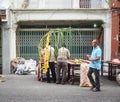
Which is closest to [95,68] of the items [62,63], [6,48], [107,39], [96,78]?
[96,78]

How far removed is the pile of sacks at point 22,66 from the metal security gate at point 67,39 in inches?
34.2

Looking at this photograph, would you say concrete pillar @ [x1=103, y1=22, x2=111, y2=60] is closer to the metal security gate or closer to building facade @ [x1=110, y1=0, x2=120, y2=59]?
building facade @ [x1=110, y1=0, x2=120, y2=59]

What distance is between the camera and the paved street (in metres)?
11.0

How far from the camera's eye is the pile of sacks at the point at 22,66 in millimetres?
18766

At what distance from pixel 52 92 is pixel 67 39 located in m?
7.84

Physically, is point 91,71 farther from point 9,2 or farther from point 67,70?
point 9,2

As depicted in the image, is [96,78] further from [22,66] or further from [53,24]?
[53,24]

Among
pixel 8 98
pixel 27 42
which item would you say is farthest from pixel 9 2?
pixel 8 98

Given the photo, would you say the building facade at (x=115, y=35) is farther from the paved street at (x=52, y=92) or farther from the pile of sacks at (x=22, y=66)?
the pile of sacks at (x=22, y=66)

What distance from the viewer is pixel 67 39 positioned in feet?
65.5

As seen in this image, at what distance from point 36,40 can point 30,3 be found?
2095mm

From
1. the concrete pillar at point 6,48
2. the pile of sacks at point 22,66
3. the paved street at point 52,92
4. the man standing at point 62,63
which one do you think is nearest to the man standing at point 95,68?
the paved street at point 52,92

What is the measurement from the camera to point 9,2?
19.0m

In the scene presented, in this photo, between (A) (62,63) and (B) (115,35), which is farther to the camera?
(B) (115,35)
